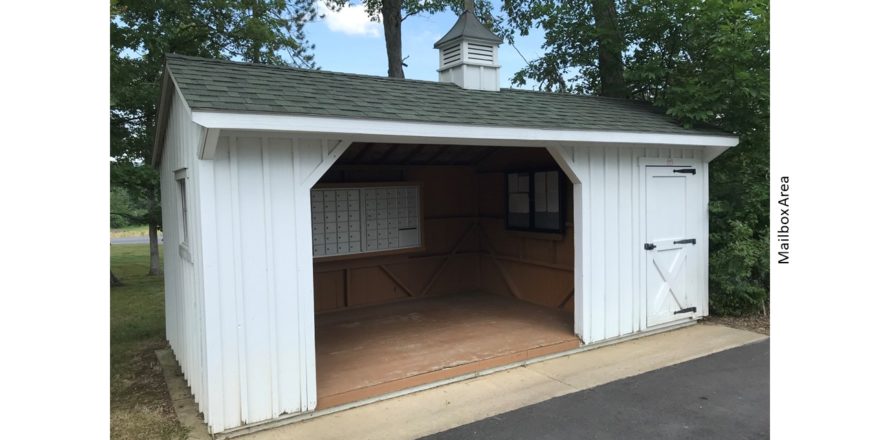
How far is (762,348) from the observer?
→ 5.70 m

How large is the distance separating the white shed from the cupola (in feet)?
0.08

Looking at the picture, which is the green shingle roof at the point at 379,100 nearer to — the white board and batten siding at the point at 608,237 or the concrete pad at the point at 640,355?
the white board and batten siding at the point at 608,237

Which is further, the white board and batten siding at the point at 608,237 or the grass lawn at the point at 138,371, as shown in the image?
the white board and batten siding at the point at 608,237

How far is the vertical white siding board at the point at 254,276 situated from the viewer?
3947mm

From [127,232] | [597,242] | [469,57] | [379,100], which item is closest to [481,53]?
[469,57]

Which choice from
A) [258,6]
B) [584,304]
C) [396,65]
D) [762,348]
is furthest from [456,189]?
[258,6]

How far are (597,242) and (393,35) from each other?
9.51 m

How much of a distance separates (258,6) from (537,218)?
847 cm

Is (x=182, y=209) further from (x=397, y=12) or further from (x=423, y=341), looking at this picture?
(x=397, y=12)

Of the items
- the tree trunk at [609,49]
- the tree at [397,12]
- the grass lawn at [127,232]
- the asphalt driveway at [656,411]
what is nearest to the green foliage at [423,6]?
the tree at [397,12]

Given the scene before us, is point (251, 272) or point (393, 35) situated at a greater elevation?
point (393, 35)

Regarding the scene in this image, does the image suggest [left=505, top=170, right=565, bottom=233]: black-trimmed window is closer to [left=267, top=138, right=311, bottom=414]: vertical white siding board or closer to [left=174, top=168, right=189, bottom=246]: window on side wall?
[left=267, top=138, right=311, bottom=414]: vertical white siding board

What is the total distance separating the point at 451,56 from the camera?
6.93 m

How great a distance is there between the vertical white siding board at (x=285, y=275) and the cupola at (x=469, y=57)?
316 cm
